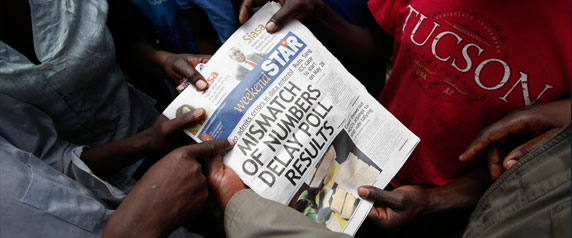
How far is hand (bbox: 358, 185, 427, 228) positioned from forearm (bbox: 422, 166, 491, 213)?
25 millimetres

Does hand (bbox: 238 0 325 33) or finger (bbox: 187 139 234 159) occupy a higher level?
hand (bbox: 238 0 325 33)

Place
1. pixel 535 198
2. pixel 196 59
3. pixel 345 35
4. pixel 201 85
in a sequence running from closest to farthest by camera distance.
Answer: pixel 535 198 → pixel 201 85 → pixel 196 59 → pixel 345 35

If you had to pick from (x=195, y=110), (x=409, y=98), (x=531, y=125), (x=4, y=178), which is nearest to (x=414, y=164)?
(x=409, y=98)

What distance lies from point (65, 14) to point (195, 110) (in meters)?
0.39

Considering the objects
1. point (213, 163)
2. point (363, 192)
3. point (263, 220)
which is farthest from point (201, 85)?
point (363, 192)

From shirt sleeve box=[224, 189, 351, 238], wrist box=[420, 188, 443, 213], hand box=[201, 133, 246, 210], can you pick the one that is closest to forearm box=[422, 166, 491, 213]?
wrist box=[420, 188, 443, 213]

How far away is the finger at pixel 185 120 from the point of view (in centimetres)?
67

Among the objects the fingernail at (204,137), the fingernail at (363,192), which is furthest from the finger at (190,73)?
the fingernail at (363,192)

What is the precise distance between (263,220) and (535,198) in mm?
460

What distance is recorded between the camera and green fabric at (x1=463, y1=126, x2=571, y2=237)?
0.42 meters

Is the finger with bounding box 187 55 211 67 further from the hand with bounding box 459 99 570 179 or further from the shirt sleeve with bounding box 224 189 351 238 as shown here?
the hand with bounding box 459 99 570 179

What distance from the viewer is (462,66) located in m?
0.69

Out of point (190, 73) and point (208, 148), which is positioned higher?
point (190, 73)

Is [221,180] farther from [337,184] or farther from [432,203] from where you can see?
[432,203]
